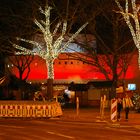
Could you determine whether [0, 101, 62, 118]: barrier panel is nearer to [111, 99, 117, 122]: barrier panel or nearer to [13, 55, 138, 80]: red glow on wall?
[111, 99, 117, 122]: barrier panel

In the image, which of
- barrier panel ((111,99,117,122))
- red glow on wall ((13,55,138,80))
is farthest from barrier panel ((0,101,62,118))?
red glow on wall ((13,55,138,80))

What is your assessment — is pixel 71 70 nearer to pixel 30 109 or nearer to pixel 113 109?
pixel 30 109

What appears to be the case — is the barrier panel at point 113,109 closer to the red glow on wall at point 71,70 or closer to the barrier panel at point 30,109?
the barrier panel at point 30,109

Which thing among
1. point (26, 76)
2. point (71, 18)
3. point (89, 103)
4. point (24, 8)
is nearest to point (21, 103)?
point (71, 18)

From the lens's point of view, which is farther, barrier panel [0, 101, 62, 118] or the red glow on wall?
the red glow on wall

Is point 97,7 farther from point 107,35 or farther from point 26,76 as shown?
point 26,76

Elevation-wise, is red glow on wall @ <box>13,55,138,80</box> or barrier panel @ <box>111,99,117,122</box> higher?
red glow on wall @ <box>13,55,138,80</box>

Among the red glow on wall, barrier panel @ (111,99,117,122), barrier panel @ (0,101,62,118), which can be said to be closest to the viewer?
barrier panel @ (111,99,117,122)

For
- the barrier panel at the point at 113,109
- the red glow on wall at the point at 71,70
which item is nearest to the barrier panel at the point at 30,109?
the barrier panel at the point at 113,109

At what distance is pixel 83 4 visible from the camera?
40.8 m

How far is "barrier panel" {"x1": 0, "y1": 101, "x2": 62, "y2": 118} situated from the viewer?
31.8 metres

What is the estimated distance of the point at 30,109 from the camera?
32.0 m

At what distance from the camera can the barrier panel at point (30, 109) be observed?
1251 inches

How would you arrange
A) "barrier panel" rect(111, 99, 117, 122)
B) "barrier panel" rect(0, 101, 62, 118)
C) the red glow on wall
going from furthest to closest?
the red glow on wall → "barrier panel" rect(0, 101, 62, 118) → "barrier panel" rect(111, 99, 117, 122)
